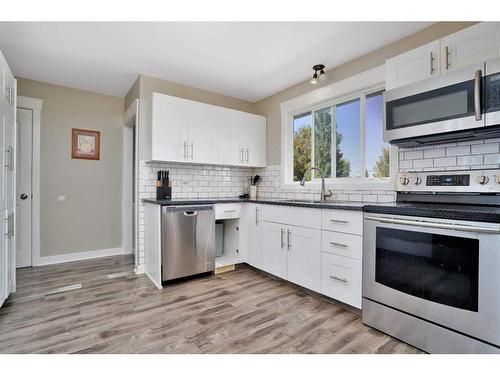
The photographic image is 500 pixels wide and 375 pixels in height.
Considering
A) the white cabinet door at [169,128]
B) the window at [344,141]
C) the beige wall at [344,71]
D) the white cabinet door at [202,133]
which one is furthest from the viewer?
the white cabinet door at [202,133]

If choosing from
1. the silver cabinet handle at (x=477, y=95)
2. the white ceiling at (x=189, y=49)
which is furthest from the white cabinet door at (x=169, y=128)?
the silver cabinet handle at (x=477, y=95)

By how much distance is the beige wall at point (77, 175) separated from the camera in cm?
358

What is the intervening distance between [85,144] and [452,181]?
439cm

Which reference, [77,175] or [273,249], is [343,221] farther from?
[77,175]

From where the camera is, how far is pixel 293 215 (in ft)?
8.79

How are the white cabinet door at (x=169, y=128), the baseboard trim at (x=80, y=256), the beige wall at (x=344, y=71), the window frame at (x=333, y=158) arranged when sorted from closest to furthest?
1. the beige wall at (x=344, y=71)
2. the window frame at (x=333, y=158)
3. the white cabinet door at (x=169, y=128)
4. the baseboard trim at (x=80, y=256)

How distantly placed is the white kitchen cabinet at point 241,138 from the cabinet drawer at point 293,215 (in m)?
0.98

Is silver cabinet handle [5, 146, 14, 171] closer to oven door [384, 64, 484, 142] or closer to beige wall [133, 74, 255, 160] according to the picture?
beige wall [133, 74, 255, 160]

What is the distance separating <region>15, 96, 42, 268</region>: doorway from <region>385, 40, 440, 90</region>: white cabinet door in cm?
421

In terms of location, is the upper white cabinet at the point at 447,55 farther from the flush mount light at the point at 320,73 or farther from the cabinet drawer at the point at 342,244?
the cabinet drawer at the point at 342,244

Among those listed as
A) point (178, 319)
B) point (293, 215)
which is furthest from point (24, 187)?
point (293, 215)

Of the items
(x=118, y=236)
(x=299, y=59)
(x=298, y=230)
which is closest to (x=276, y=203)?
(x=298, y=230)

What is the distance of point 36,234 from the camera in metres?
3.47
